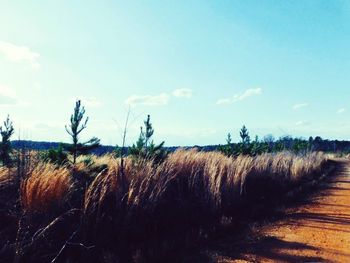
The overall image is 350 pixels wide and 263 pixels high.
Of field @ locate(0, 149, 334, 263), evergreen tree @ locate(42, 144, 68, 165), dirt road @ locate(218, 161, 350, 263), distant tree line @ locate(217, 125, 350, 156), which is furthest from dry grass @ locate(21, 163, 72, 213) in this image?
distant tree line @ locate(217, 125, 350, 156)

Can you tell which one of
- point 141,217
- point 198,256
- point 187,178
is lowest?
point 198,256

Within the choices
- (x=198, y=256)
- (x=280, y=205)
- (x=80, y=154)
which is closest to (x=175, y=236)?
(x=198, y=256)

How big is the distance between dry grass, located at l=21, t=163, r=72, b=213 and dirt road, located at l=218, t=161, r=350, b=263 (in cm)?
289

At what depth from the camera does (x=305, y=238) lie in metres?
7.73

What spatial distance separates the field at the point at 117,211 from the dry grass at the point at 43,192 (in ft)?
0.05

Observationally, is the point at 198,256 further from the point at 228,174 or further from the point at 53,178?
the point at 228,174

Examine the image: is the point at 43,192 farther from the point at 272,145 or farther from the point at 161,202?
the point at 272,145

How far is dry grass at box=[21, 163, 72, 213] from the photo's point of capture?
19.8 feet

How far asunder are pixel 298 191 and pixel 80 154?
8.77 meters

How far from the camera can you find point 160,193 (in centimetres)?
829

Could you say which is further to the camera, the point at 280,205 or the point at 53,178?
the point at 280,205

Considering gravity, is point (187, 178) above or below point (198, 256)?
above

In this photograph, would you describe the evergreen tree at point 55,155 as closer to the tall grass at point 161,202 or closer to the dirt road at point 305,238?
the tall grass at point 161,202

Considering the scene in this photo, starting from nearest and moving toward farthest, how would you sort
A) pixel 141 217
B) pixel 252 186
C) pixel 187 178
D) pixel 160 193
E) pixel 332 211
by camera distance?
pixel 141 217, pixel 160 193, pixel 187 178, pixel 332 211, pixel 252 186
